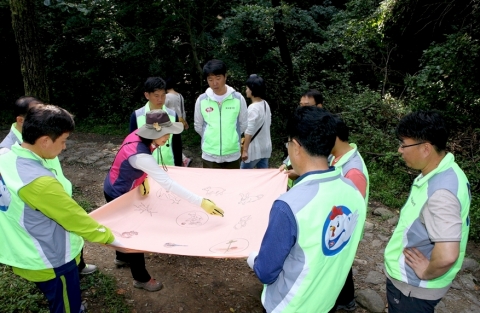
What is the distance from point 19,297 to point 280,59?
772cm

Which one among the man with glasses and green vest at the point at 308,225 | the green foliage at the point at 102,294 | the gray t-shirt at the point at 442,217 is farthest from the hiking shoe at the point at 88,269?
the gray t-shirt at the point at 442,217

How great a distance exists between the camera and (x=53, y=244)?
235 centimetres

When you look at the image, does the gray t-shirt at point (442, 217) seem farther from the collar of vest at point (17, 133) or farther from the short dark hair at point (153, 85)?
the collar of vest at point (17, 133)

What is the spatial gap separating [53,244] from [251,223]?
1.57 metres

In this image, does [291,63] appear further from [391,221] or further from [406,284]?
[406,284]

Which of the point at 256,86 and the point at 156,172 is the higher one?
the point at 256,86

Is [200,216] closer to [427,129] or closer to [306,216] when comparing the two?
[306,216]

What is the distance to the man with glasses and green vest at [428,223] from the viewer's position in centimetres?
189

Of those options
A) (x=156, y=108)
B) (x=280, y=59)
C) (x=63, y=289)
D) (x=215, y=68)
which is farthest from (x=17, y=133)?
(x=280, y=59)

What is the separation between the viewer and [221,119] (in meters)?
4.43

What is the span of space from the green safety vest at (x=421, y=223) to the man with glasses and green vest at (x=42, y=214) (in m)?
1.88

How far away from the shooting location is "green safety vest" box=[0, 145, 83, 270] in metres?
2.20

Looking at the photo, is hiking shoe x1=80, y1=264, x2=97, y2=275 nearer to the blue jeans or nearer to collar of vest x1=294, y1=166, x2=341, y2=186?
the blue jeans

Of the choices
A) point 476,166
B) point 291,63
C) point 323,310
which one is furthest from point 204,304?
point 291,63
